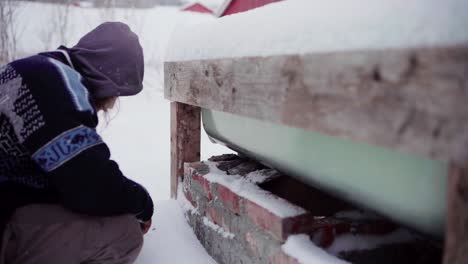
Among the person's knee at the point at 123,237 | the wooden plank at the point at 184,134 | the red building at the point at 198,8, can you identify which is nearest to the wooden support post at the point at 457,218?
the person's knee at the point at 123,237

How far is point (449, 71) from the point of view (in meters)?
0.64

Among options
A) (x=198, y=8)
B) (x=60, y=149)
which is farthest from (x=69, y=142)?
(x=198, y=8)

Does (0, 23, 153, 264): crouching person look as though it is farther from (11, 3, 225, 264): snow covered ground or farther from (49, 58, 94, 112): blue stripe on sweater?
(11, 3, 225, 264): snow covered ground

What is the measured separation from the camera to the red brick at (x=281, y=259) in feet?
3.80

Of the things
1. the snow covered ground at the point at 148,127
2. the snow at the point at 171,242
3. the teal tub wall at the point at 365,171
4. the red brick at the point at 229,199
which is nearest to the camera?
the teal tub wall at the point at 365,171

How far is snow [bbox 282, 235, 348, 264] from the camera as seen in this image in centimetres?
109

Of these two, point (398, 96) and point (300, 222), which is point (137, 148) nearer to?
point (300, 222)

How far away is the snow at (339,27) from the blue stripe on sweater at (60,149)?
0.55 m

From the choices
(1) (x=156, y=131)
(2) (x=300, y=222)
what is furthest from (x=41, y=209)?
(1) (x=156, y=131)

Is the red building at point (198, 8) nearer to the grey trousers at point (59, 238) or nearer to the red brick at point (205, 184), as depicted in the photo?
the red brick at point (205, 184)

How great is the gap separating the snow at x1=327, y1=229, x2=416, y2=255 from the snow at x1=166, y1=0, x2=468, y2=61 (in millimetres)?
633

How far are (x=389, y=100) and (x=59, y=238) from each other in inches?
47.8

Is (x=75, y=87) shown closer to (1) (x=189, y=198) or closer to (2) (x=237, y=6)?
(1) (x=189, y=198)

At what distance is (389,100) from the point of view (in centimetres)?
74
